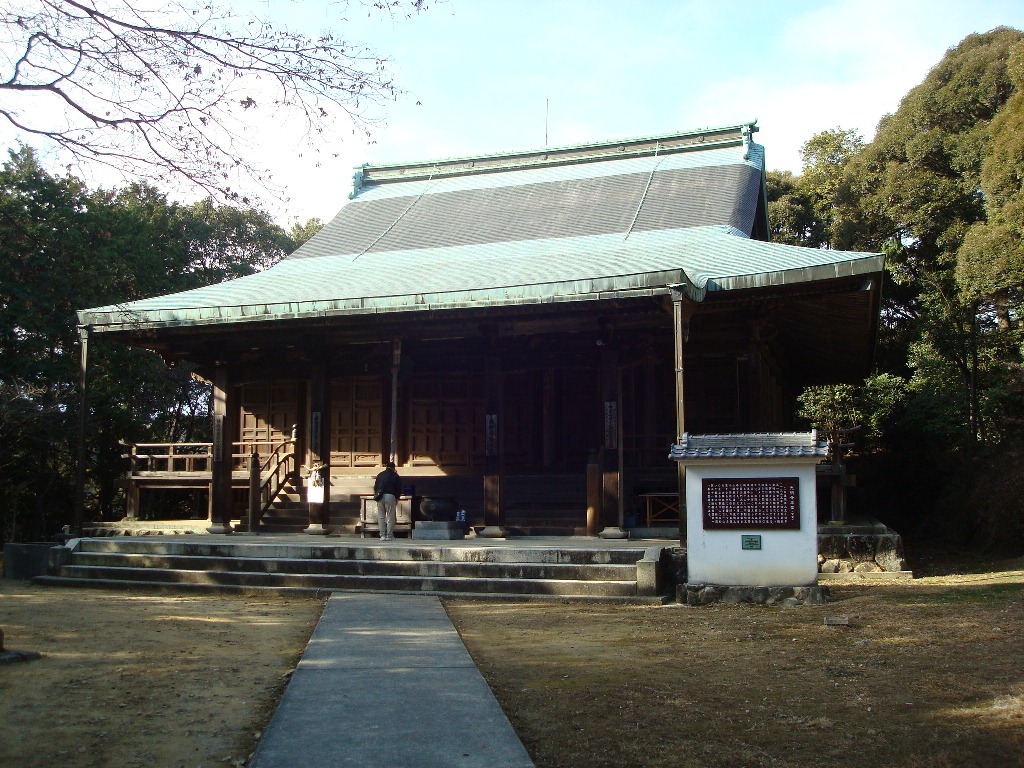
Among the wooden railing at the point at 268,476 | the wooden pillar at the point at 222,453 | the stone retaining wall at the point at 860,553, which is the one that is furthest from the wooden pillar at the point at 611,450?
the wooden pillar at the point at 222,453

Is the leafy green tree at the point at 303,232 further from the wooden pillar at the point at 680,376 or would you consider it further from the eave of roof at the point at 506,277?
the wooden pillar at the point at 680,376

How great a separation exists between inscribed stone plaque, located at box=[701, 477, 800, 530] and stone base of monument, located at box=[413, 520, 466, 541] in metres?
4.58

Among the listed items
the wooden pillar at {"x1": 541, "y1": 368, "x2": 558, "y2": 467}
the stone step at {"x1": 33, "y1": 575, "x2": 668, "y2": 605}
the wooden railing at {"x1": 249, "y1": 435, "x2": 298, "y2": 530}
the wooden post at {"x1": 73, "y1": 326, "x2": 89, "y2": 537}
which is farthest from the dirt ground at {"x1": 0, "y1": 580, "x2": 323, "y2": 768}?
the wooden pillar at {"x1": 541, "y1": 368, "x2": 558, "y2": 467}

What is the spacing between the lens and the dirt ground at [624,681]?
14.5 ft

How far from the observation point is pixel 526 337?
46.3ft

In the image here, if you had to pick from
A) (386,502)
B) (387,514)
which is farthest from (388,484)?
(387,514)

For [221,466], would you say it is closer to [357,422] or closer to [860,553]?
[357,422]

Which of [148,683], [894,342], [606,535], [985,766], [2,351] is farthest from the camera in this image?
[894,342]

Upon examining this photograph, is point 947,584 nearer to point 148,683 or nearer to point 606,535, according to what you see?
point 606,535

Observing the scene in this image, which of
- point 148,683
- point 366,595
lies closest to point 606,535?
point 366,595

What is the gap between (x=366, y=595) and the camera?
9883mm

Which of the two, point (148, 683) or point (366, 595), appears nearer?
point (148, 683)

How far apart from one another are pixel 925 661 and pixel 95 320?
1177 centimetres

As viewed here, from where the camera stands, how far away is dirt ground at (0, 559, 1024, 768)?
14.5 ft
